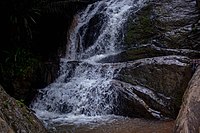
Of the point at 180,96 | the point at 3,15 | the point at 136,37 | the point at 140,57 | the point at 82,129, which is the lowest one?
the point at 82,129

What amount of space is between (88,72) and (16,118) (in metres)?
4.36

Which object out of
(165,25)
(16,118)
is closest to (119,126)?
(16,118)

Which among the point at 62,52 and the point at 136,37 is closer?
the point at 136,37

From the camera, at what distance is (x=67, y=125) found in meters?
6.09

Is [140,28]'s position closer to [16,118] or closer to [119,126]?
[119,126]

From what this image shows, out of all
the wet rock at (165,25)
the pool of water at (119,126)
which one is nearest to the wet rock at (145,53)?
the wet rock at (165,25)

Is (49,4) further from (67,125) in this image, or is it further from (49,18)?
(67,125)

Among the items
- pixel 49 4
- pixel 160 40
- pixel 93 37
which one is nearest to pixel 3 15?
pixel 49 4

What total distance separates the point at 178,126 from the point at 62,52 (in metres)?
6.51

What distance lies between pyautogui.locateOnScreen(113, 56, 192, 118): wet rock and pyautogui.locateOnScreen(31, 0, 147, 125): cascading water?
379 millimetres

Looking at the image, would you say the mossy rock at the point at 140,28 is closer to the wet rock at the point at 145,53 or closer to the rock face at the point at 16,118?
the wet rock at the point at 145,53

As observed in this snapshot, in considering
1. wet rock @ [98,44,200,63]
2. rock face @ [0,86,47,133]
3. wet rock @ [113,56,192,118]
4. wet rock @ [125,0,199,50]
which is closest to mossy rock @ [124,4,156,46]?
wet rock @ [125,0,199,50]

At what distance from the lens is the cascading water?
282 inches

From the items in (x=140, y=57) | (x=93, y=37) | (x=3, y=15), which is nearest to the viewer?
(x=140, y=57)
